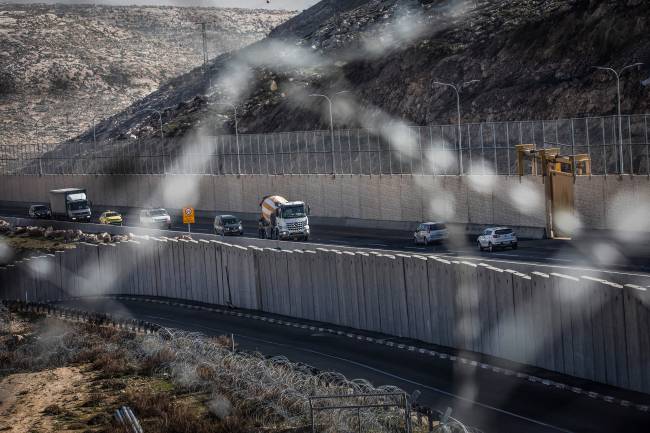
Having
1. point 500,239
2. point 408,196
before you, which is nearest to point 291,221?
point 408,196

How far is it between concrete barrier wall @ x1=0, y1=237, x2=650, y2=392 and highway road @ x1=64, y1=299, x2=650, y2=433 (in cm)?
67

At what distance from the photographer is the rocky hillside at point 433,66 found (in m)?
92.9

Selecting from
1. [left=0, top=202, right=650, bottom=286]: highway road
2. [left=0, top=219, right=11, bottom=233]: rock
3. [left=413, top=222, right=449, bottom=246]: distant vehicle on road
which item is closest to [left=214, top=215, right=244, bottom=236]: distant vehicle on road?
[left=0, top=202, right=650, bottom=286]: highway road

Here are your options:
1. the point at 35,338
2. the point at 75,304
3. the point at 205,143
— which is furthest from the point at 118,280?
the point at 205,143

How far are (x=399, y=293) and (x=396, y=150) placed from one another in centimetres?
3920

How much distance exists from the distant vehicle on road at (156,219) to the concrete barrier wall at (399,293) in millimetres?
27430

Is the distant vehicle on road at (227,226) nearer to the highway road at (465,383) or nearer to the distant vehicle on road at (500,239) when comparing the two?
the distant vehicle on road at (500,239)

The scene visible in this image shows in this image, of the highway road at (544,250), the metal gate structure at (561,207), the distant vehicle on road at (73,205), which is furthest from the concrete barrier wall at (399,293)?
the distant vehicle on road at (73,205)

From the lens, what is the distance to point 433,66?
112750 millimetres

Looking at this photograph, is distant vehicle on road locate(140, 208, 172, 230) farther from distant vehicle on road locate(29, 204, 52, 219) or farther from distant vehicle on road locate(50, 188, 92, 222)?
distant vehicle on road locate(29, 204, 52, 219)

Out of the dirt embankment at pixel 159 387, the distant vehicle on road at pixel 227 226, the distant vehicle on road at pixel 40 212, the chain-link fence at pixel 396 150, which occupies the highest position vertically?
the chain-link fence at pixel 396 150

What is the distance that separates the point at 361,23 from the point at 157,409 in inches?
5037

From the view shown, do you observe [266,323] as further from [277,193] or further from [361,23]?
[361,23]

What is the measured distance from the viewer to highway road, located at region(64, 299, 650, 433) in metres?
24.4
